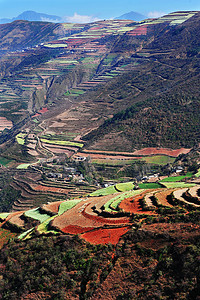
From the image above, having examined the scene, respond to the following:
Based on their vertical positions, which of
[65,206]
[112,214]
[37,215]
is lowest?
[37,215]

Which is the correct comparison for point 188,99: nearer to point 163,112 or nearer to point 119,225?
point 163,112

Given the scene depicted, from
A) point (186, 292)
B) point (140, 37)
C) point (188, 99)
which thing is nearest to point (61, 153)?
point (188, 99)


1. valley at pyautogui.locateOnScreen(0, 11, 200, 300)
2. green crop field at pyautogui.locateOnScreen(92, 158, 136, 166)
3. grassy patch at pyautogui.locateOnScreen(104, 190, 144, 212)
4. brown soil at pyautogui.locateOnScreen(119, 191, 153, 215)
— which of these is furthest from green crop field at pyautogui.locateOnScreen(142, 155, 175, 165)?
brown soil at pyautogui.locateOnScreen(119, 191, 153, 215)

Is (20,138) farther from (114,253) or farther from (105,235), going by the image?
(114,253)

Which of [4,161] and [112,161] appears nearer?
[112,161]

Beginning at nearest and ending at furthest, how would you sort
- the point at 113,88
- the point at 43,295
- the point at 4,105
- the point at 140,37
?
the point at 43,295, the point at 113,88, the point at 4,105, the point at 140,37

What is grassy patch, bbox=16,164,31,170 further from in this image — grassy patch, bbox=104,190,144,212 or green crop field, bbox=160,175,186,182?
grassy patch, bbox=104,190,144,212

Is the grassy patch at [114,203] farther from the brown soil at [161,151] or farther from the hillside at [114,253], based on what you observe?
the brown soil at [161,151]

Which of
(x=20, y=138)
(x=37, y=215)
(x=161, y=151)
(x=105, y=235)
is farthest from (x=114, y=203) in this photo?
(x=20, y=138)

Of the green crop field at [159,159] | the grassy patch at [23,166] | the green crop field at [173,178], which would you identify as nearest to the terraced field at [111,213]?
the green crop field at [173,178]

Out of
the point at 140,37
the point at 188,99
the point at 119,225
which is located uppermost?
the point at 140,37

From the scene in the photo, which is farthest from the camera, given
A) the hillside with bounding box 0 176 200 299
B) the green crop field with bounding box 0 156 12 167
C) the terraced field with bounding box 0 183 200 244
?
the green crop field with bounding box 0 156 12 167
